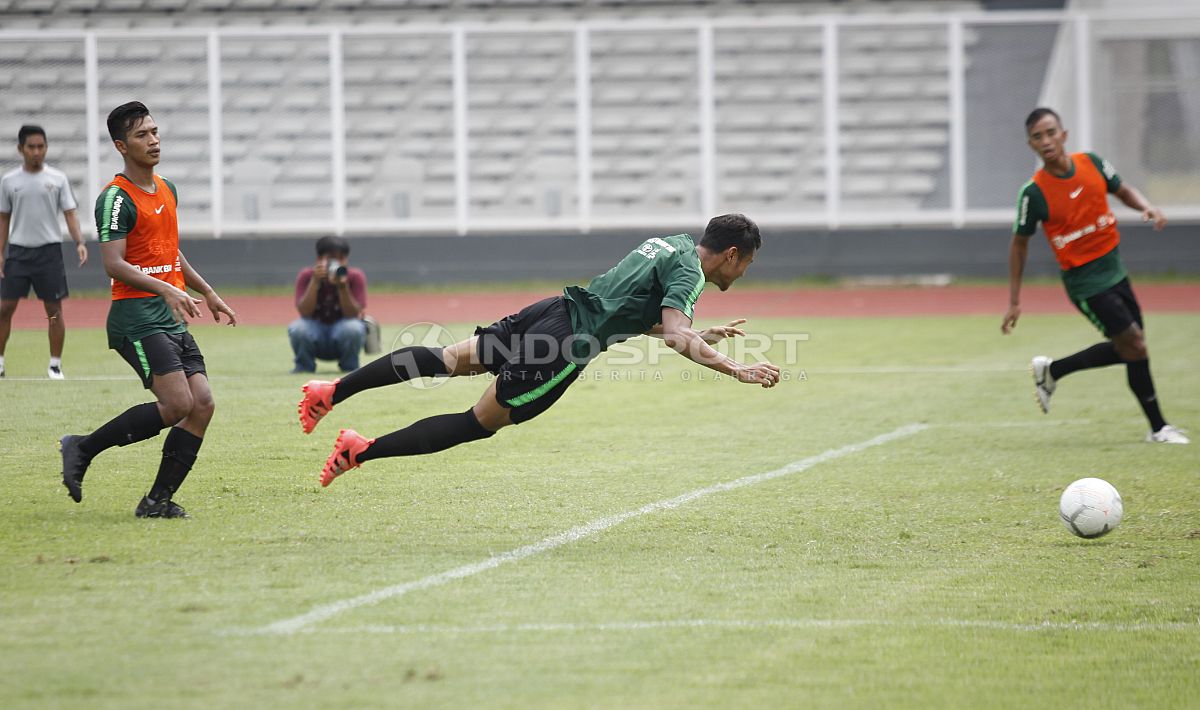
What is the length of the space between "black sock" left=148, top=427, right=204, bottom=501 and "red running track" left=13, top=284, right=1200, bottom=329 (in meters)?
11.8

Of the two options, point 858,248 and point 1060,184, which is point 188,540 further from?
point 858,248

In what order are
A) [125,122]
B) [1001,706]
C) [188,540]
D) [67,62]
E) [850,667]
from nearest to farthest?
[1001,706], [850,667], [188,540], [125,122], [67,62]

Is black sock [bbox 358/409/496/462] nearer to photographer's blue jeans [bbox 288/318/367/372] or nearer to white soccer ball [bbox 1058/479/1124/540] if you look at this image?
white soccer ball [bbox 1058/479/1124/540]

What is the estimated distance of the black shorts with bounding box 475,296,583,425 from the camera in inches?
247

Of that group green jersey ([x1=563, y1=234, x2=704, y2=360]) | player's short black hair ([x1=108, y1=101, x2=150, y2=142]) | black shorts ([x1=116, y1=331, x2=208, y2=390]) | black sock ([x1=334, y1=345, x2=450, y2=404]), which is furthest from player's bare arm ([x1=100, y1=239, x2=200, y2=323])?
green jersey ([x1=563, y1=234, x2=704, y2=360])

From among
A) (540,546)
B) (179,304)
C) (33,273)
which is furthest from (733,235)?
(33,273)

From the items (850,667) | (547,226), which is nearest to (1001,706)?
(850,667)

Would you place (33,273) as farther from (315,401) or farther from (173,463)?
(315,401)

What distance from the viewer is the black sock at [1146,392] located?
9.32 meters

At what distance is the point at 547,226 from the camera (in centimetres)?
2339

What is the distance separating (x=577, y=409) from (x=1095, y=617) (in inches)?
251

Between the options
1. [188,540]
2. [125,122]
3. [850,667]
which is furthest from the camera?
[125,122]

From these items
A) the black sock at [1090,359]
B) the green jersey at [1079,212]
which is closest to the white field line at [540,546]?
the black sock at [1090,359]

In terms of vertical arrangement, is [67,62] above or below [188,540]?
above
